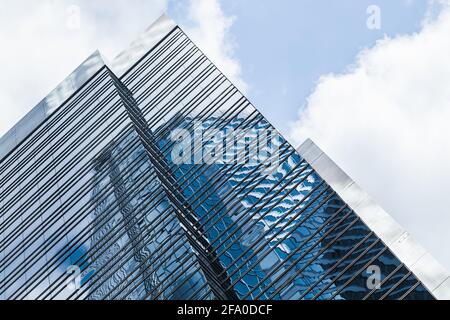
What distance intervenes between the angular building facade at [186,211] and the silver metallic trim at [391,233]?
63mm

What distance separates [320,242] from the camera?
87.2 feet

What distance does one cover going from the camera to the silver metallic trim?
24531mm

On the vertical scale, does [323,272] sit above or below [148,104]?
below

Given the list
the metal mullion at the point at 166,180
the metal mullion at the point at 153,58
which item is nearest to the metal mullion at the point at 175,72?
the metal mullion at the point at 166,180

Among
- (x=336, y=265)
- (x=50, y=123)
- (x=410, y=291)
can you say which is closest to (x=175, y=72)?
(x=50, y=123)

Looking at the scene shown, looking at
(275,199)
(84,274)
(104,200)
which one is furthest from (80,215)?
(275,199)

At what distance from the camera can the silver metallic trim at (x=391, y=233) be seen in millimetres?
24531

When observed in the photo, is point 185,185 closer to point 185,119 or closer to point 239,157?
point 239,157

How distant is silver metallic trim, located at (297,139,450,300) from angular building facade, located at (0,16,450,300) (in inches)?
2.5

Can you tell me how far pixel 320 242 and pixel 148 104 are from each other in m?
18.4

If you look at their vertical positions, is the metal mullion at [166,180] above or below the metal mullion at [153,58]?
below

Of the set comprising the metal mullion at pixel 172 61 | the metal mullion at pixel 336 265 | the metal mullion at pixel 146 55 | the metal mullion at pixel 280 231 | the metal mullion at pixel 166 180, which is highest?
the metal mullion at pixel 146 55

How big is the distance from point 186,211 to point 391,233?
8.55 metres

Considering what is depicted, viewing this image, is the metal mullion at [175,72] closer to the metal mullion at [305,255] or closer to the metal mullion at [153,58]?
the metal mullion at [153,58]
